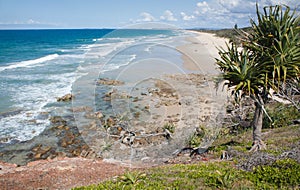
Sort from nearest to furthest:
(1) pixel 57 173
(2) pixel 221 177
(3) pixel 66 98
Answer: (2) pixel 221 177
(1) pixel 57 173
(3) pixel 66 98

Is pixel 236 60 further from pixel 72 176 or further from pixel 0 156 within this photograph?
pixel 0 156

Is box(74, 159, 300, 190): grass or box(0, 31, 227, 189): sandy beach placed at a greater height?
box(74, 159, 300, 190): grass

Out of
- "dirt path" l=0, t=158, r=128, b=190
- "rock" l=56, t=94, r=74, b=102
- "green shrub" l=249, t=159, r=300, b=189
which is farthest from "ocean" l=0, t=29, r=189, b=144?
"green shrub" l=249, t=159, r=300, b=189

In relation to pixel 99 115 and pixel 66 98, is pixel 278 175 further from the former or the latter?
pixel 66 98

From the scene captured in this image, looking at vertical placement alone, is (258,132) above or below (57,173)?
above

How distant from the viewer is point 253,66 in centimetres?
786

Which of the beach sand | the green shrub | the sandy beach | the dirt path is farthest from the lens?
the beach sand

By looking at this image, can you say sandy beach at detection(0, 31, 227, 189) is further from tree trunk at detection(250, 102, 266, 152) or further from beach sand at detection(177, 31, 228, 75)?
beach sand at detection(177, 31, 228, 75)

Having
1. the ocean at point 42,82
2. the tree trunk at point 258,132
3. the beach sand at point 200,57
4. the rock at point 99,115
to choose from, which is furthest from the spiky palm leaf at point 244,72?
the rock at point 99,115

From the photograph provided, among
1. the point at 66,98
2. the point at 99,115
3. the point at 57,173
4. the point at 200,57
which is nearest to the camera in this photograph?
the point at 57,173

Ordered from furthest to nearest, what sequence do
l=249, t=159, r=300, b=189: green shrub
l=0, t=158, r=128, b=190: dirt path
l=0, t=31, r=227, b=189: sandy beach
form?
l=0, t=31, r=227, b=189: sandy beach, l=0, t=158, r=128, b=190: dirt path, l=249, t=159, r=300, b=189: green shrub

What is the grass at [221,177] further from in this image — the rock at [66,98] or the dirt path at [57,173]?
the rock at [66,98]

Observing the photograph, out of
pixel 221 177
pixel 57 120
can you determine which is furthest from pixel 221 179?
pixel 57 120

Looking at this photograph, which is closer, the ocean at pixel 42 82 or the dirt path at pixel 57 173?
the dirt path at pixel 57 173
